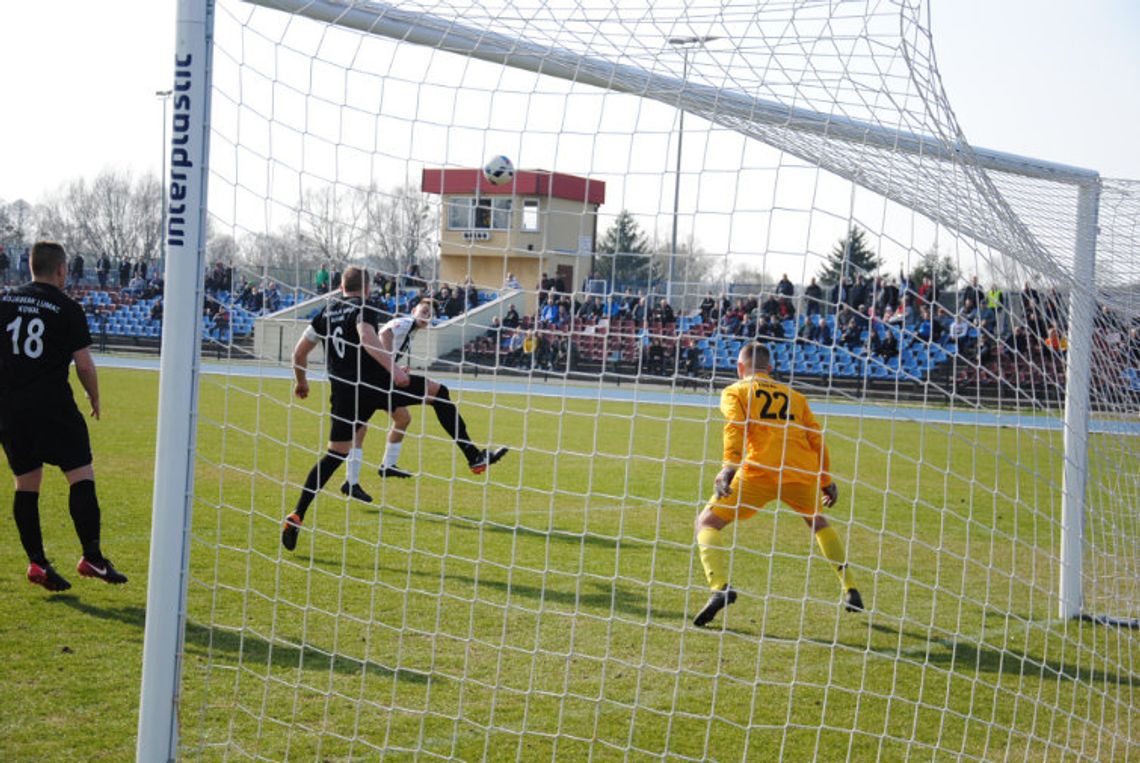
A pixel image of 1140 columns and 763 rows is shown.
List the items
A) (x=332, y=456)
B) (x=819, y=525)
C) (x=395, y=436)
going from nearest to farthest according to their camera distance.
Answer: (x=819, y=525)
(x=332, y=456)
(x=395, y=436)

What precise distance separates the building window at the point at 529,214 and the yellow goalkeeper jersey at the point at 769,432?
1629 millimetres

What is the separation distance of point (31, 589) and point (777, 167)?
4655 mm

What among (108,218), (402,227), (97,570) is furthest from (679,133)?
(108,218)

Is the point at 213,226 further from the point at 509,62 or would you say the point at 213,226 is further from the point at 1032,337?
the point at 1032,337

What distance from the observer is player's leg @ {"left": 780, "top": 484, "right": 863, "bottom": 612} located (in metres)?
5.82

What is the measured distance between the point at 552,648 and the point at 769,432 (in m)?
1.73

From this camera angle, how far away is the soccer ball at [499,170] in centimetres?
408

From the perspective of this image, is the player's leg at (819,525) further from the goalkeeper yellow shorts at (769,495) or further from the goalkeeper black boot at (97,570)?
the goalkeeper black boot at (97,570)

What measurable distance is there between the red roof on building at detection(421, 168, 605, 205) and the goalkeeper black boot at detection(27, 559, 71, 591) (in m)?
3.17

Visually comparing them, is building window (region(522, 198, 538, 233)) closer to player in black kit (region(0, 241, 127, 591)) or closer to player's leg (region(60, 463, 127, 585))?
player in black kit (region(0, 241, 127, 591))

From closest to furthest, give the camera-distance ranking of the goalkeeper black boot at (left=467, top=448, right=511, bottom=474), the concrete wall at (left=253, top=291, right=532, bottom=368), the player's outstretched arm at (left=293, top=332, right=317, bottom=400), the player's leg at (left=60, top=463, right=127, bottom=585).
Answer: the concrete wall at (left=253, top=291, right=532, bottom=368), the player's leg at (left=60, top=463, right=127, bottom=585), the player's outstretched arm at (left=293, top=332, right=317, bottom=400), the goalkeeper black boot at (left=467, top=448, right=511, bottom=474)

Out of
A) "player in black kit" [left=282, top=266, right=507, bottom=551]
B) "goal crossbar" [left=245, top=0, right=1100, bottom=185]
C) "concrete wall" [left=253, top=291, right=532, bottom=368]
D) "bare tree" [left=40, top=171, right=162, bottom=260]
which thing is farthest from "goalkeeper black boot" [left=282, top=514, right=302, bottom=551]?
"bare tree" [left=40, top=171, right=162, bottom=260]

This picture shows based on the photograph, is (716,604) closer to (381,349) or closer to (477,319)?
(477,319)

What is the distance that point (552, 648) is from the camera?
5.17 metres
